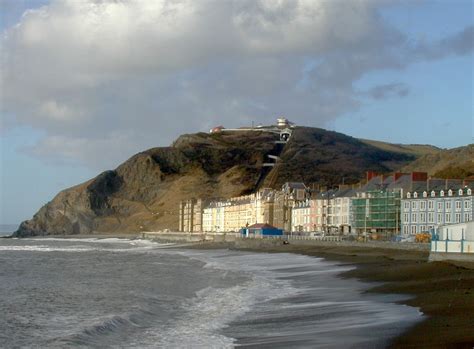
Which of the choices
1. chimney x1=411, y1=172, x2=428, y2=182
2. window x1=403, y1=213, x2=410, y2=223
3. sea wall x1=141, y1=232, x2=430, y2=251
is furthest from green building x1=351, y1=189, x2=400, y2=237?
sea wall x1=141, y1=232, x2=430, y2=251

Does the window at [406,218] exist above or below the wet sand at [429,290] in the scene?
above

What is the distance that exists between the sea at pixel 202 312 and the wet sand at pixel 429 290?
665 mm

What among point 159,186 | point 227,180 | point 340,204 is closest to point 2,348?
point 340,204

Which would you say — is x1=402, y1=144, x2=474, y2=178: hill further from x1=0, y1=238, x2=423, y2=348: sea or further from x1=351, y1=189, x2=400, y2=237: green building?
x1=0, y1=238, x2=423, y2=348: sea

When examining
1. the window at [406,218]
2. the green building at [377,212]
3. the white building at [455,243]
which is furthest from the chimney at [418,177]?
the white building at [455,243]

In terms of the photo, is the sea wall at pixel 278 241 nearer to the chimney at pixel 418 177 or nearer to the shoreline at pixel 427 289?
the shoreline at pixel 427 289

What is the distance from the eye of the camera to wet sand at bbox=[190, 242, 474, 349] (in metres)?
16.4

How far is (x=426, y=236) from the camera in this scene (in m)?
55.7

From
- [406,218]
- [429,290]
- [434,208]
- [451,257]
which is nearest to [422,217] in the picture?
[434,208]

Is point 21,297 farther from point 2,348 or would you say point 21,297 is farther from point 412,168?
point 412,168

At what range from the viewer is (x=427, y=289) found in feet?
87.3

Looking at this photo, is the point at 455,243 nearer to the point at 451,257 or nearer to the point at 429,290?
the point at 451,257

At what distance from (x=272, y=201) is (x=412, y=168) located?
178 ft

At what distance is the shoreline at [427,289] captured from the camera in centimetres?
1647
